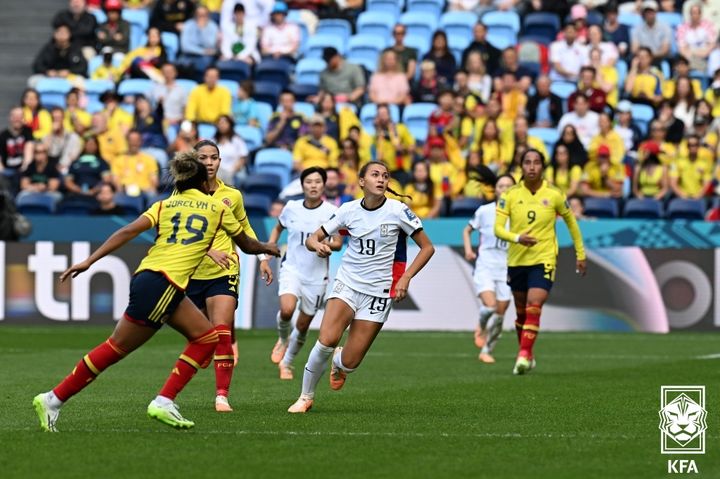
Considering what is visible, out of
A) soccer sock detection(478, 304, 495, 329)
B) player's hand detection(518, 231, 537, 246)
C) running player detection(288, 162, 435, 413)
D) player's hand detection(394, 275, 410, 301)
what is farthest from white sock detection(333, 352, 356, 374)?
soccer sock detection(478, 304, 495, 329)

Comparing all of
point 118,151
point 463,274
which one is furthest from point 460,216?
point 118,151

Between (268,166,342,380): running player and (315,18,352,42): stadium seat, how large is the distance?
14.1 m

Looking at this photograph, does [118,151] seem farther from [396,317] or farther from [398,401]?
[398,401]

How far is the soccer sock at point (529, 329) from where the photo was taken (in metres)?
16.3

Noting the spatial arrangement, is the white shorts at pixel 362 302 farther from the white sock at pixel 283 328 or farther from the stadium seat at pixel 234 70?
the stadium seat at pixel 234 70

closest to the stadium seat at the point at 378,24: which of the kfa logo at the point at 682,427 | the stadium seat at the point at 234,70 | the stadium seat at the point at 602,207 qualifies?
the stadium seat at the point at 234,70

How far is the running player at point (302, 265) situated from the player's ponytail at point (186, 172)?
4.56m

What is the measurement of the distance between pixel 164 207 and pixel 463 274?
13.3 m

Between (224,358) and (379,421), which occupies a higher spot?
(224,358)

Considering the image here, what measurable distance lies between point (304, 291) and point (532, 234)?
8.57 ft

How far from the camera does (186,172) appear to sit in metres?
10.9

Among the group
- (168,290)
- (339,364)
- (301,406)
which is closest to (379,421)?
(301,406)

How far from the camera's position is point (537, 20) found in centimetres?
2881

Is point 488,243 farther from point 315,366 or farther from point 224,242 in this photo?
point 315,366
